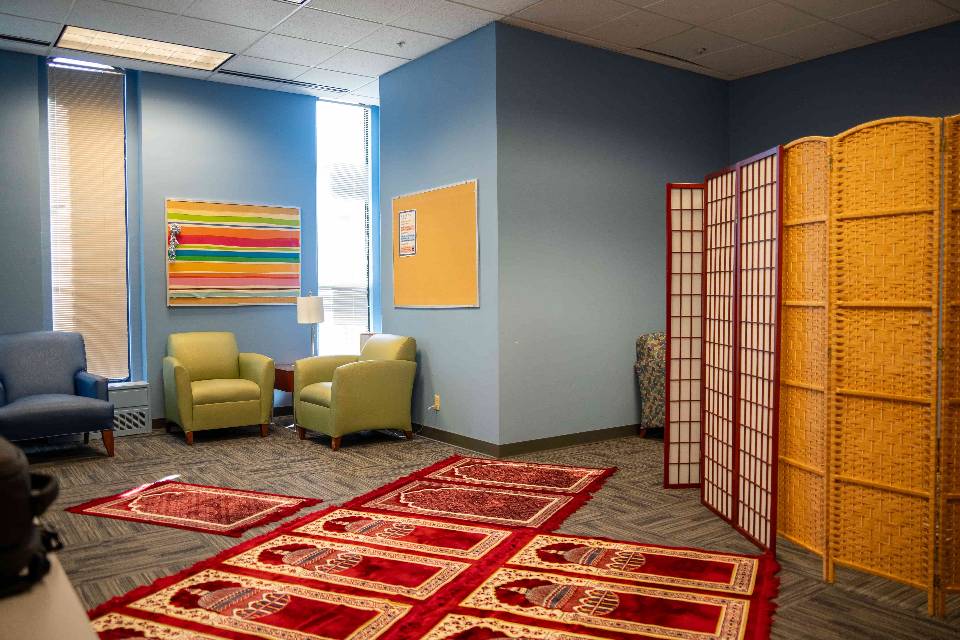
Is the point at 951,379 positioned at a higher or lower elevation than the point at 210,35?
lower

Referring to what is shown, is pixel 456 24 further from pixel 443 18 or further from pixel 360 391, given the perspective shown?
pixel 360 391

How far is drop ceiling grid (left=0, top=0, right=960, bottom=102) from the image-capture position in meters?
5.36

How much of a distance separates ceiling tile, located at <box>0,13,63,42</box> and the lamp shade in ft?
9.50

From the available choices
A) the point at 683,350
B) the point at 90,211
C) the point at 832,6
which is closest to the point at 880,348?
the point at 683,350

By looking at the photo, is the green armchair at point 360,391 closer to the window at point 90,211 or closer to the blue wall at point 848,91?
the window at point 90,211

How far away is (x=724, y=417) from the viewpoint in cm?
421

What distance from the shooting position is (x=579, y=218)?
245 inches

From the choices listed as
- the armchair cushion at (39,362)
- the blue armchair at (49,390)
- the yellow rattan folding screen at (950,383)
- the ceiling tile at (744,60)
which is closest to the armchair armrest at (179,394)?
the blue armchair at (49,390)

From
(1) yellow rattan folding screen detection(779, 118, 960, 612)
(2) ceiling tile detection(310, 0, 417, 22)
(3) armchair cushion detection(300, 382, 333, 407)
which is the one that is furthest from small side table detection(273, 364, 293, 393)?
(1) yellow rattan folding screen detection(779, 118, 960, 612)

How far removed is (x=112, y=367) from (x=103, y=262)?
0.97 m

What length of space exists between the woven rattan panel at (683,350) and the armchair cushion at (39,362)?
4.85 metres

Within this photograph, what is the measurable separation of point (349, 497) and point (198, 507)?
884 millimetres

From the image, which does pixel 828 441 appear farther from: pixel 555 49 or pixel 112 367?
pixel 112 367

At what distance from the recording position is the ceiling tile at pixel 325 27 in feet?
18.2
